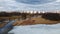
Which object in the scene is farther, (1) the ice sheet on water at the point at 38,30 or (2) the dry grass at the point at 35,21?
(2) the dry grass at the point at 35,21

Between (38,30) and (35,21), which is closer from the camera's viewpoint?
(38,30)

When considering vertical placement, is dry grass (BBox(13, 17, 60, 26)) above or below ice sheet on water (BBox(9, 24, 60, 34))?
above

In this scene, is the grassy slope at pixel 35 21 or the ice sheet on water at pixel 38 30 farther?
the grassy slope at pixel 35 21

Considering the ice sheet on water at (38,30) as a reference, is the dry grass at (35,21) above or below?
above

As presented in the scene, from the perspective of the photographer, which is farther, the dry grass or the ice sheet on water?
the dry grass

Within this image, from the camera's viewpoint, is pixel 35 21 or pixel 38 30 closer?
pixel 38 30

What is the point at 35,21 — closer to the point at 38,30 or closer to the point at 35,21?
the point at 35,21

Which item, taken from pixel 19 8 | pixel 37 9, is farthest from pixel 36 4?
pixel 19 8

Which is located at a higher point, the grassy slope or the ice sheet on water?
the grassy slope

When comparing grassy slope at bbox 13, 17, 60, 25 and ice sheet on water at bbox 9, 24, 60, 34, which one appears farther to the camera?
grassy slope at bbox 13, 17, 60, 25

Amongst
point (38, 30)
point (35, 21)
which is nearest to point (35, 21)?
point (35, 21)

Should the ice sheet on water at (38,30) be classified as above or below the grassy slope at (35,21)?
below
